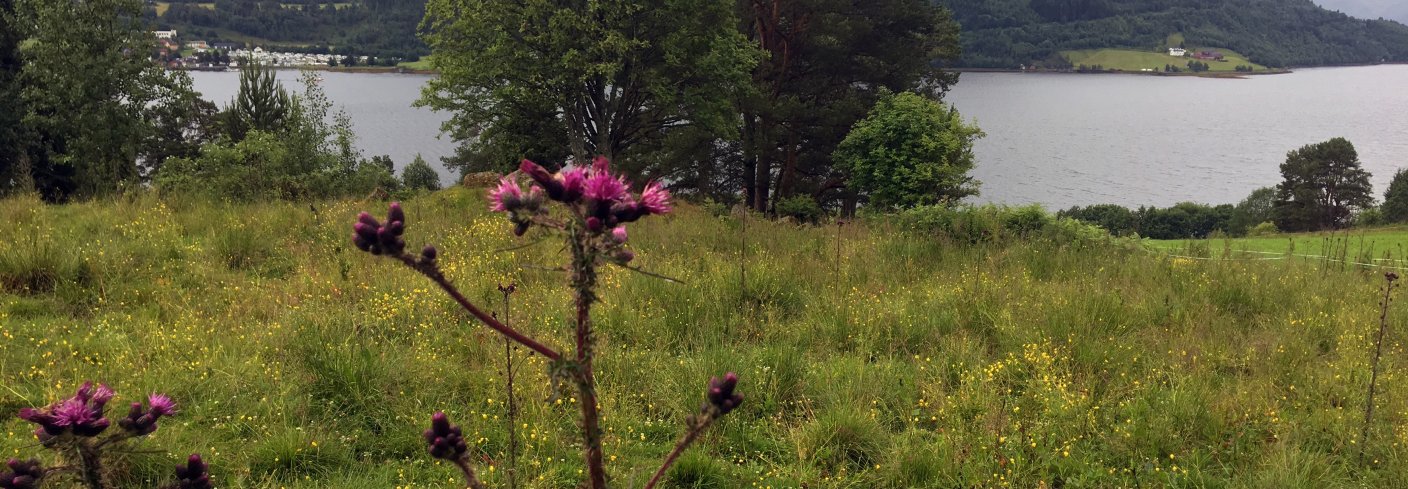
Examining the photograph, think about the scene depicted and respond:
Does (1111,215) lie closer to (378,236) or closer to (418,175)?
(418,175)

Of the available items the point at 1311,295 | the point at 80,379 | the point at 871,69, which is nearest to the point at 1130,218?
the point at 871,69

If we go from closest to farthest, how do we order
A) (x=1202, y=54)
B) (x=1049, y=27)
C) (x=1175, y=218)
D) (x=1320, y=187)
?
(x=1320, y=187) → (x=1175, y=218) → (x=1202, y=54) → (x=1049, y=27)

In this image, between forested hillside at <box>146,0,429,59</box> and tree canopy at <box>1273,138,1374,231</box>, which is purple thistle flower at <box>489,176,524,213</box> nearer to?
tree canopy at <box>1273,138,1374,231</box>

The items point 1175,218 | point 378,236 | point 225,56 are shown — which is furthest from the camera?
point 225,56

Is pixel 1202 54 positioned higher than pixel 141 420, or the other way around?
pixel 1202 54

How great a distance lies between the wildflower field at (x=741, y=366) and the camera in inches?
148

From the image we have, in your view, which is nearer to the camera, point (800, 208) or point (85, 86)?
point (85, 86)

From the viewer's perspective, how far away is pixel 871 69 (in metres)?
27.6

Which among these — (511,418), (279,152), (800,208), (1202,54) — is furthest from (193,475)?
(1202,54)

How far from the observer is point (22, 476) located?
133cm

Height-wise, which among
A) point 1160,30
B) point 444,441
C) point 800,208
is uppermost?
point 1160,30

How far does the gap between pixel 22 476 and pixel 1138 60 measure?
566 ft

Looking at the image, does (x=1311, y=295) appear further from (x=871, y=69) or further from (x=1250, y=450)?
(x=871, y=69)

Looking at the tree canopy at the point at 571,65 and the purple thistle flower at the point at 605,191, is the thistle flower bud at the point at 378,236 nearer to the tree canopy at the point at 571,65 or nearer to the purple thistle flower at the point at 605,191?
the purple thistle flower at the point at 605,191
